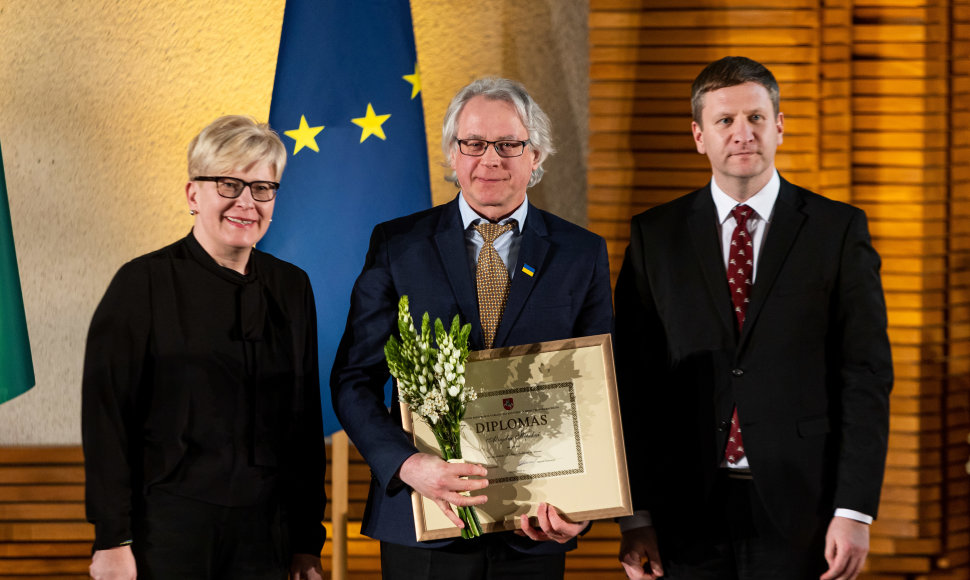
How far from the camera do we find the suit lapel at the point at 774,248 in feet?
7.34

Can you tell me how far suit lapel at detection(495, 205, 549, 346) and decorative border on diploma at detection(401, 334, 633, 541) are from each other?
137 millimetres

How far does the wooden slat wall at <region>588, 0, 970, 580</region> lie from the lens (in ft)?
12.4

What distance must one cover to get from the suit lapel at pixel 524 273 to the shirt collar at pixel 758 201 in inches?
20.0

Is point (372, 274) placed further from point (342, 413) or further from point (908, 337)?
point (908, 337)

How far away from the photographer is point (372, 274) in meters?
2.29

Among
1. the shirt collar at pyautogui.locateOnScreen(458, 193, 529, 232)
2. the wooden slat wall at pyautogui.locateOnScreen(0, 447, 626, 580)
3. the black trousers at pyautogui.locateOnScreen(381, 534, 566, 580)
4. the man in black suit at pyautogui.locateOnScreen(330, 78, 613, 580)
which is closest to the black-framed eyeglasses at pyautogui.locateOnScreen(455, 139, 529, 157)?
the man in black suit at pyautogui.locateOnScreen(330, 78, 613, 580)

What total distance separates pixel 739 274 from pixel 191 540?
5.26ft

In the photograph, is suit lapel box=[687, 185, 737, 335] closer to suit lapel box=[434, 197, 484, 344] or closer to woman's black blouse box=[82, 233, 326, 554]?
suit lapel box=[434, 197, 484, 344]

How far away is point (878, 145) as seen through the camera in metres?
3.85

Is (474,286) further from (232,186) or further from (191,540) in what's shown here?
(191,540)

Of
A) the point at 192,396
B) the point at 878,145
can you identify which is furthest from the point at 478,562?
the point at 878,145

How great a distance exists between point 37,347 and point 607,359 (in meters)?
3.05

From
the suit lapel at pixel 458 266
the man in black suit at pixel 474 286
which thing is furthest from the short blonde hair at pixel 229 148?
the suit lapel at pixel 458 266

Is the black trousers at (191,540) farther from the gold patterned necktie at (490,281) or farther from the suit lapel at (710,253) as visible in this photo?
the suit lapel at (710,253)
